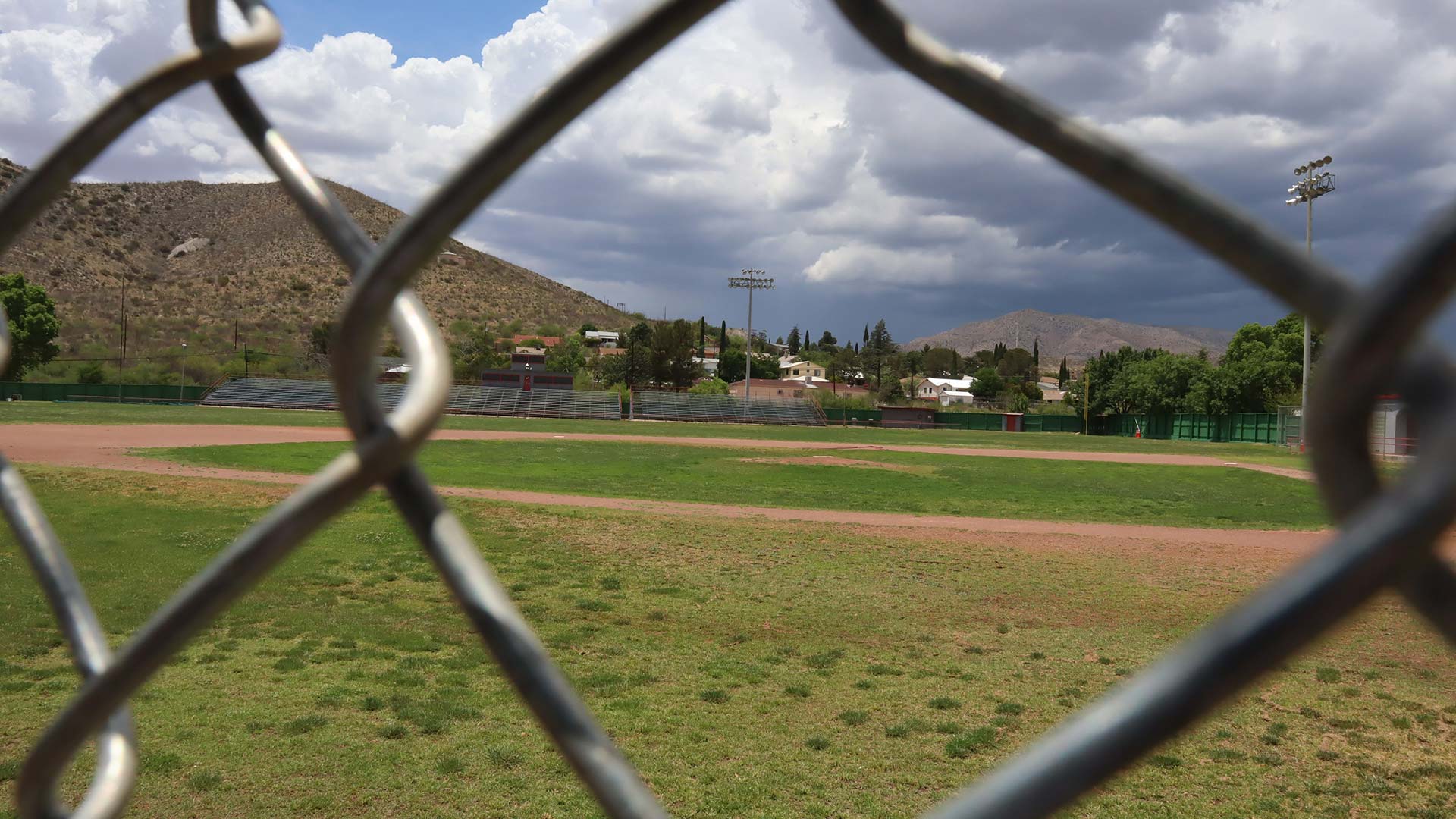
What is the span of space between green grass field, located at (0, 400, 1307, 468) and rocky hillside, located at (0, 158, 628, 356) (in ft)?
84.3

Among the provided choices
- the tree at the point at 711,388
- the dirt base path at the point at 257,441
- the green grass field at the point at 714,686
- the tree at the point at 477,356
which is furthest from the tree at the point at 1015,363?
the green grass field at the point at 714,686

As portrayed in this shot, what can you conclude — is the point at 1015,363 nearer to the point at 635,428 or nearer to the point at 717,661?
the point at 635,428

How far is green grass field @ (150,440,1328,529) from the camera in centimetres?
1773

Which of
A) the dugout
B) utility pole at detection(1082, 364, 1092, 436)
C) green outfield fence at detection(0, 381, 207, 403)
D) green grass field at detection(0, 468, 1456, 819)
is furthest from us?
utility pole at detection(1082, 364, 1092, 436)

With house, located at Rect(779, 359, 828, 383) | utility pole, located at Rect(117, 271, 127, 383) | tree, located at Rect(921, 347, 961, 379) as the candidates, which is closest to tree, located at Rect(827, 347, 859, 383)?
house, located at Rect(779, 359, 828, 383)

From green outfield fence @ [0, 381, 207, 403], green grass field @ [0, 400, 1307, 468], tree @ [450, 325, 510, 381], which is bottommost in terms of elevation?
green grass field @ [0, 400, 1307, 468]

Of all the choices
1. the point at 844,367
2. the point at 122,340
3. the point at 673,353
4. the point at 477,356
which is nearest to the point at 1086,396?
the point at 673,353

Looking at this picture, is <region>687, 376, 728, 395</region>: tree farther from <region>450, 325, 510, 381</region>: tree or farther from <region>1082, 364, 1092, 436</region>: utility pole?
<region>1082, 364, 1092, 436</region>: utility pole

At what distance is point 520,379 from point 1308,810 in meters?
71.1

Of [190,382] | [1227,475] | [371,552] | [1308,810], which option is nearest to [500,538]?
[371,552]

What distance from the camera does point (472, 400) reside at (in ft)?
199

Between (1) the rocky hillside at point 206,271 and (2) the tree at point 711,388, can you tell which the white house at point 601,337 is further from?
(2) the tree at point 711,388

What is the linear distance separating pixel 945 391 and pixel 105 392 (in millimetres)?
94245

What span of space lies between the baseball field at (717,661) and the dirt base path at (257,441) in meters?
5.92
